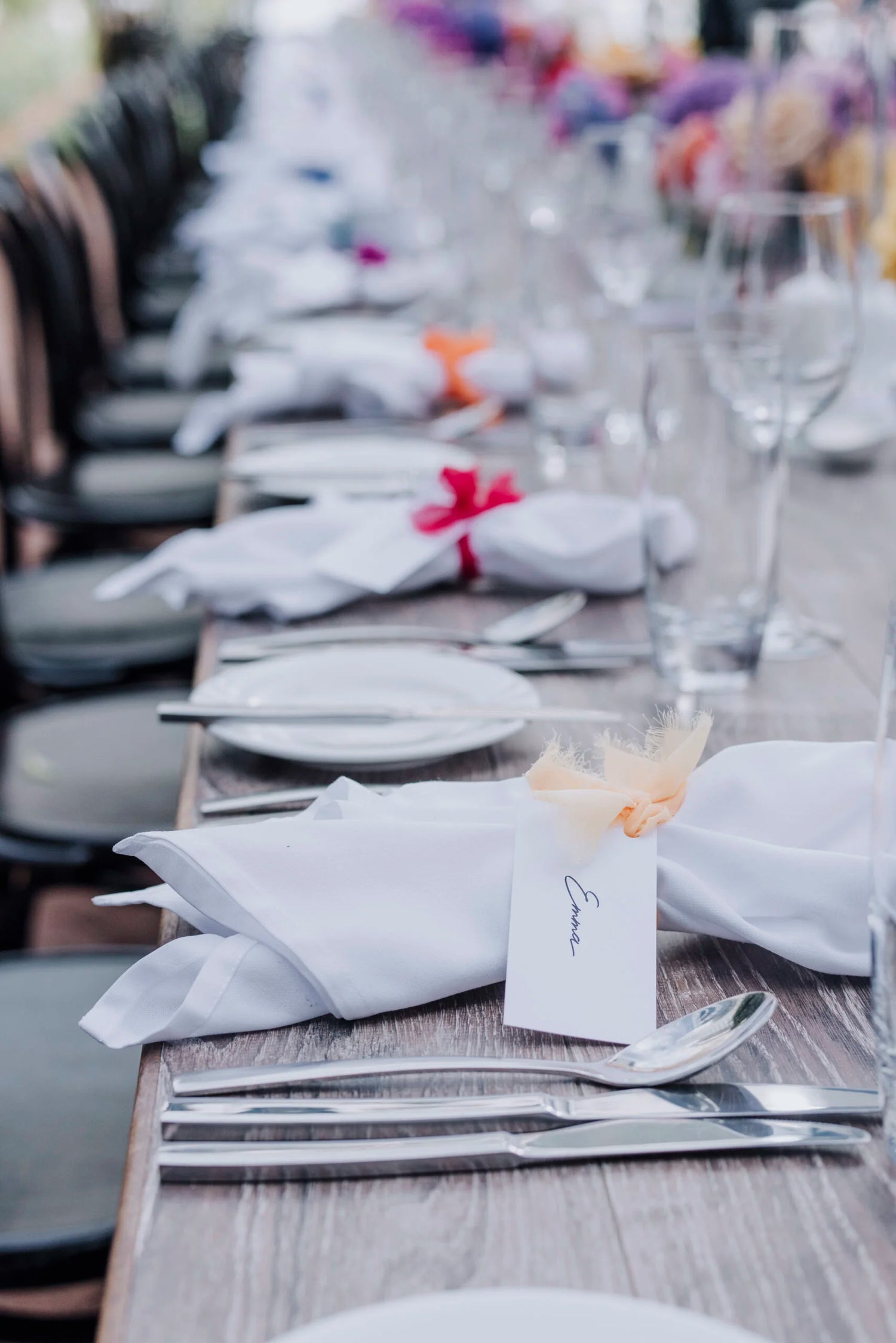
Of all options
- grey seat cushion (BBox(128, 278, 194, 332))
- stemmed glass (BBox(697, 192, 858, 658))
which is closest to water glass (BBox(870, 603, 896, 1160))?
stemmed glass (BBox(697, 192, 858, 658))

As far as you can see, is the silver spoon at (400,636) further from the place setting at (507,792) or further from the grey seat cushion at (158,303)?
the grey seat cushion at (158,303)

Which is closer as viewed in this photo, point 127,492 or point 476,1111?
point 476,1111

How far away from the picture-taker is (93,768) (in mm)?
1594

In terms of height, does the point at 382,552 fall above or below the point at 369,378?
above

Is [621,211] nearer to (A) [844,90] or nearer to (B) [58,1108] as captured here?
(A) [844,90]

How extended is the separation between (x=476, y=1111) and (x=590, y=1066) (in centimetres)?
5

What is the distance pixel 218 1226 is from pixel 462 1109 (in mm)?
93

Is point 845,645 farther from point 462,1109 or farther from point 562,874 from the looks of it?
point 462,1109

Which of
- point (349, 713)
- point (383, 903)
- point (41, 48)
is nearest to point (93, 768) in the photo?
point (349, 713)

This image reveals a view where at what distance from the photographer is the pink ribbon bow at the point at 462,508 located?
121 centimetres

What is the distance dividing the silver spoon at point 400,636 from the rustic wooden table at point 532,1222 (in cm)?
42

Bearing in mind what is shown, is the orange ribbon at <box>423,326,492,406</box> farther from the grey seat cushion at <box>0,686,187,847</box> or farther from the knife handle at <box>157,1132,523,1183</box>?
the knife handle at <box>157,1132,523,1183</box>

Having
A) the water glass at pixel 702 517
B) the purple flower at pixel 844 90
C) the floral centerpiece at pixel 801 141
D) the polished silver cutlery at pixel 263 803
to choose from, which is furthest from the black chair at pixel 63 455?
the polished silver cutlery at pixel 263 803

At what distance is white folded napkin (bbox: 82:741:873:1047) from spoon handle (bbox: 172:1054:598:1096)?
0.04m
